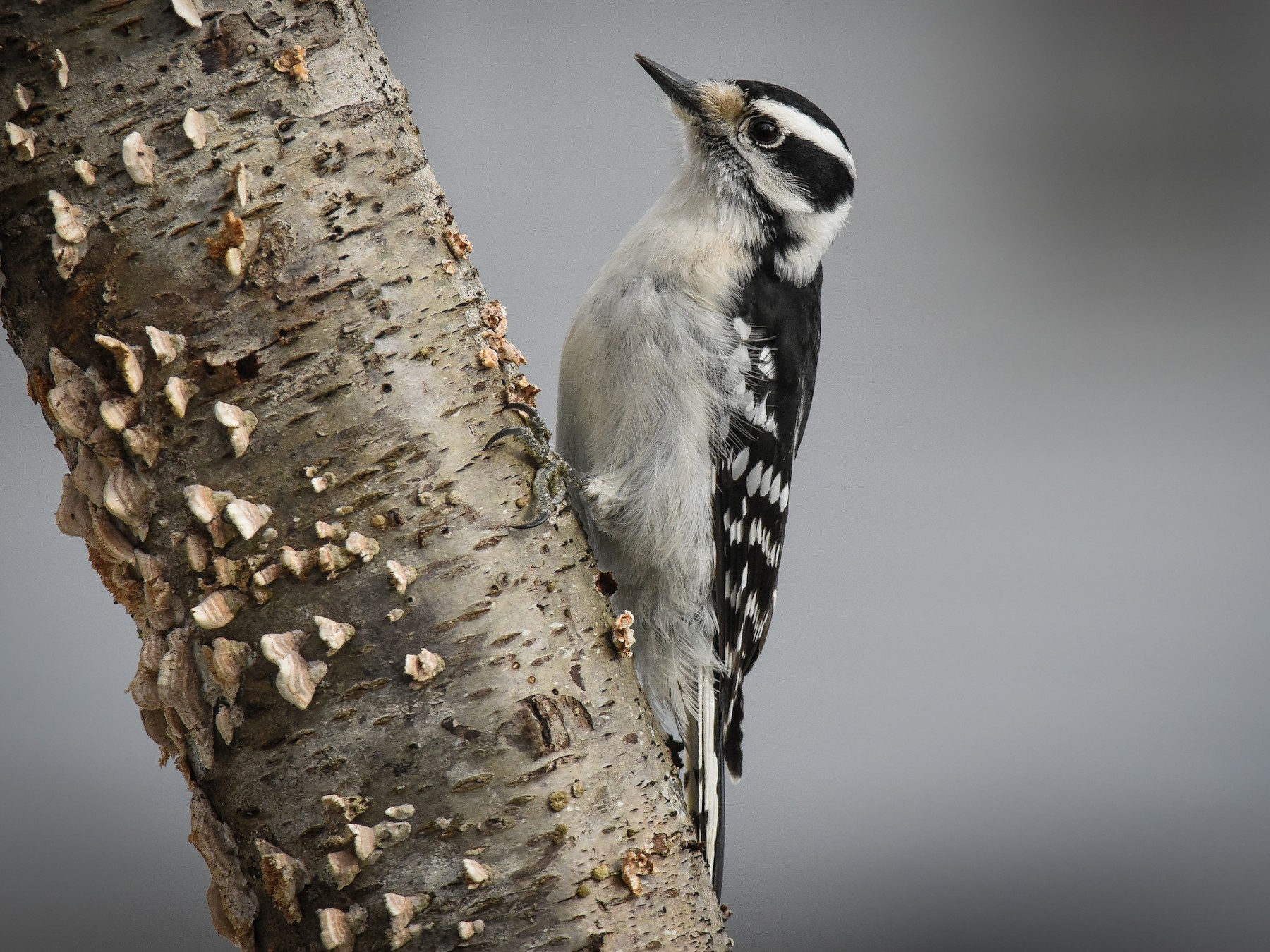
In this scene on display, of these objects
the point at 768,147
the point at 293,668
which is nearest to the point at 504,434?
the point at 293,668

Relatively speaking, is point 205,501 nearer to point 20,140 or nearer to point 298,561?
point 298,561

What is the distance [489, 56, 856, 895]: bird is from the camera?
4.66 feet

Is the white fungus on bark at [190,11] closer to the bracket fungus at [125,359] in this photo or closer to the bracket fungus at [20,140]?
the bracket fungus at [20,140]

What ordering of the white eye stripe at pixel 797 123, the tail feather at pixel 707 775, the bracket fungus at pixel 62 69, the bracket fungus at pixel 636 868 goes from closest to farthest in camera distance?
1. the bracket fungus at pixel 62 69
2. the bracket fungus at pixel 636 868
3. the tail feather at pixel 707 775
4. the white eye stripe at pixel 797 123

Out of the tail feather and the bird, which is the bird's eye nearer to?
A: the bird

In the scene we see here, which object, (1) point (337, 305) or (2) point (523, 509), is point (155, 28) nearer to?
(1) point (337, 305)

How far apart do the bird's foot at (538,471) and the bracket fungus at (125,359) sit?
0.98 feet

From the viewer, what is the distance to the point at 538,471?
0.96 metres

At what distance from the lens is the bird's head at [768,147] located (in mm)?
1552

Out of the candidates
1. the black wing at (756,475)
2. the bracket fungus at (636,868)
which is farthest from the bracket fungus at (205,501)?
the black wing at (756,475)

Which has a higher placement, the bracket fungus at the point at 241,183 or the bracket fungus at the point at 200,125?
the bracket fungus at the point at 200,125

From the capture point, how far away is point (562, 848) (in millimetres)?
875

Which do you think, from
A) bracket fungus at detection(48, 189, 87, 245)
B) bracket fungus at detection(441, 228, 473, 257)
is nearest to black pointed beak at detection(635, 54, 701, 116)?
bracket fungus at detection(441, 228, 473, 257)

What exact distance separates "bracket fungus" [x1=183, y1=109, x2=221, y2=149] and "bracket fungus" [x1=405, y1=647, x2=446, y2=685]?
46 centimetres
